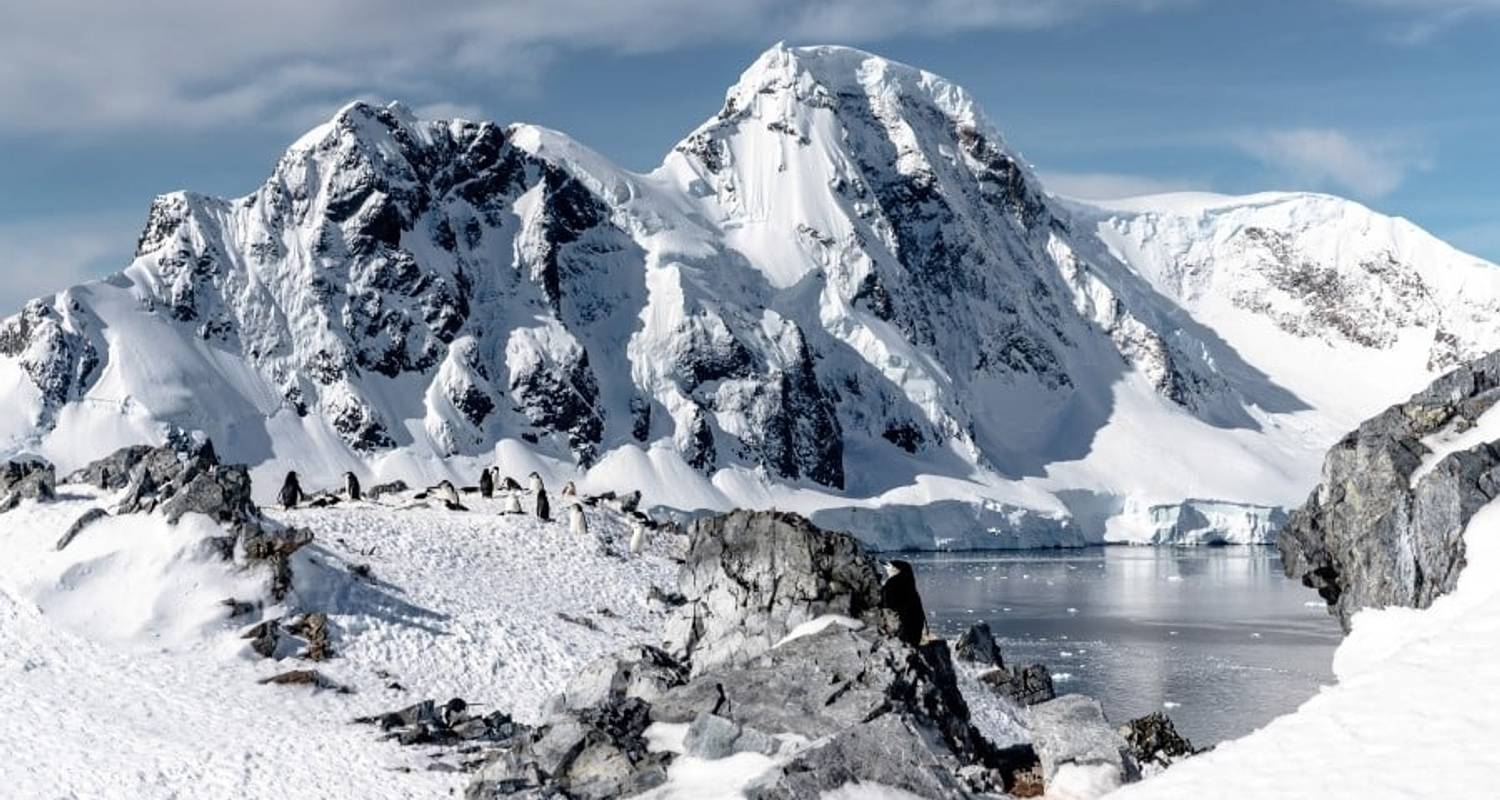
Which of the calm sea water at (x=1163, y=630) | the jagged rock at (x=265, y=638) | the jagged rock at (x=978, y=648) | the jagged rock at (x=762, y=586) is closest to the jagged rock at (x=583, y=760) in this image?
the jagged rock at (x=762, y=586)

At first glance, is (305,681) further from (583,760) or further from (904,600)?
(904,600)

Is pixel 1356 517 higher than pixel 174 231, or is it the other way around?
pixel 174 231

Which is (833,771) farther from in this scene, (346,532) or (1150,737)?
(346,532)

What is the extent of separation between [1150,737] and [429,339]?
145m

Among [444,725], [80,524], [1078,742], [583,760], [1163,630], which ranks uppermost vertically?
[80,524]

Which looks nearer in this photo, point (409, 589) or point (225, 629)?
point (225, 629)

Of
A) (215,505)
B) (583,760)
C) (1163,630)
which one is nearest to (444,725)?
(583,760)

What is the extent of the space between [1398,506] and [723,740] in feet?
39.4

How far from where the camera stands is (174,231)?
162875 mm

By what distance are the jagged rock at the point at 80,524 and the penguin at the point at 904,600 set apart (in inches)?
873

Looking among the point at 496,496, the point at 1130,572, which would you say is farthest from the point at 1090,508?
the point at 496,496

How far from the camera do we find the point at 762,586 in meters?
30.0

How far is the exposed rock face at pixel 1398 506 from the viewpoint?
70.9ft

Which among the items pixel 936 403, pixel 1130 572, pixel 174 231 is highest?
pixel 174 231
